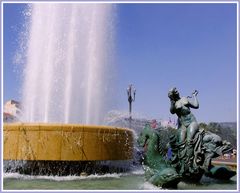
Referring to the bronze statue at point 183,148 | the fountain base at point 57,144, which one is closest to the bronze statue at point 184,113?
the bronze statue at point 183,148

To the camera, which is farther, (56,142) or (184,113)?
(56,142)

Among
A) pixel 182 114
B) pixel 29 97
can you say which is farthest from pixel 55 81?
pixel 182 114

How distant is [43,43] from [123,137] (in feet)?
17.9

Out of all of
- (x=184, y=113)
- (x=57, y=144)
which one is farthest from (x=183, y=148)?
(x=57, y=144)

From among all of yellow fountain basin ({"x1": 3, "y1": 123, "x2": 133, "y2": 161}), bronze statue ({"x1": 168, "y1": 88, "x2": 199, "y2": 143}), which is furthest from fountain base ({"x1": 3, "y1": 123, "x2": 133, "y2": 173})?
bronze statue ({"x1": 168, "y1": 88, "x2": 199, "y2": 143})

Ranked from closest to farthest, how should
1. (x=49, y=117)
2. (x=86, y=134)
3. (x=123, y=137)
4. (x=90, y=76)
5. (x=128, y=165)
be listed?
1. (x=86, y=134)
2. (x=123, y=137)
3. (x=128, y=165)
4. (x=49, y=117)
5. (x=90, y=76)

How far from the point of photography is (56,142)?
384 inches

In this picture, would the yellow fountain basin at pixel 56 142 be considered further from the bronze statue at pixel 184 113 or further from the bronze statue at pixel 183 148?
the bronze statue at pixel 184 113

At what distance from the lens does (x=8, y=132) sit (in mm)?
10070

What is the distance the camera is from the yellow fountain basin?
9750mm

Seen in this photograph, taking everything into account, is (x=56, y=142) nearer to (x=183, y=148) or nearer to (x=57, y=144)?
(x=57, y=144)

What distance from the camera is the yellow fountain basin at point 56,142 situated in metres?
9.75

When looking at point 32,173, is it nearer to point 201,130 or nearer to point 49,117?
point 49,117

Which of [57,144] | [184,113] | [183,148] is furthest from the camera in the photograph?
[57,144]
